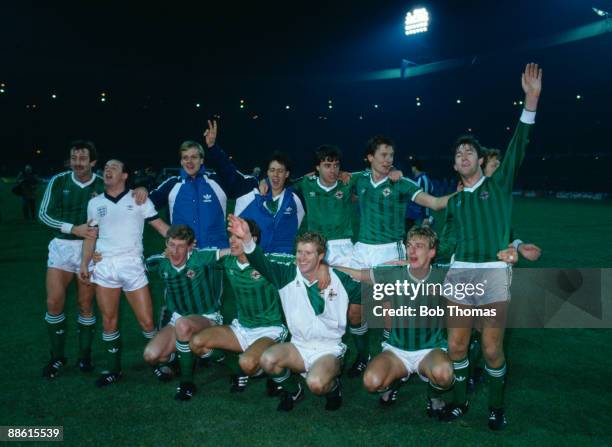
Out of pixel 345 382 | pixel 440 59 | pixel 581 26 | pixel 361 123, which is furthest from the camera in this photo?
pixel 361 123

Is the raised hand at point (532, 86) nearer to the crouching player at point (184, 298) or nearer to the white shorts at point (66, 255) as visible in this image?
the crouching player at point (184, 298)

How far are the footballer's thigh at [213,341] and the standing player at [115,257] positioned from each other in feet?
2.37

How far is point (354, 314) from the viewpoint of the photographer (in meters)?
4.66

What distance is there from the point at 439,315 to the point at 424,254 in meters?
0.53

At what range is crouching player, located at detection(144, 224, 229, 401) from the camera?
4.22m

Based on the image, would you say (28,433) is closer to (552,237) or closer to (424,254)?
(424,254)

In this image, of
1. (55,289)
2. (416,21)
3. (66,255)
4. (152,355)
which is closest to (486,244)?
(152,355)

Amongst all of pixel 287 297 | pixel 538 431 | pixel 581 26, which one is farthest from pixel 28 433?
pixel 581 26

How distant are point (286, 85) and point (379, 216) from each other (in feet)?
140

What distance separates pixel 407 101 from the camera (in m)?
43.3

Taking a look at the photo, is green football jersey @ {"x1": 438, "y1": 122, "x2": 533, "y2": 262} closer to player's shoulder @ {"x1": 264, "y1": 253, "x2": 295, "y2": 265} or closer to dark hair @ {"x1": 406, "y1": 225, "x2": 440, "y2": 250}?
dark hair @ {"x1": 406, "y1": 225, "x2": 440, "y2": 250}

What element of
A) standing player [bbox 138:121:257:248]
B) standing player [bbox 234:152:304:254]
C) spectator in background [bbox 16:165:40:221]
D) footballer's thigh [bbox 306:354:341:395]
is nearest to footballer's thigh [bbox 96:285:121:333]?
standing player [bbox 138:121:257:248]

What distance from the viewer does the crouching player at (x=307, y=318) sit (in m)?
3.81

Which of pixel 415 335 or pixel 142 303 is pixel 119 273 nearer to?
pixel 142 303
